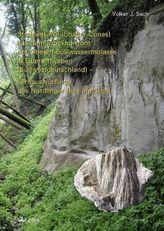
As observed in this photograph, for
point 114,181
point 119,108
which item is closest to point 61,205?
point 114,181

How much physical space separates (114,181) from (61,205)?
5.51ft

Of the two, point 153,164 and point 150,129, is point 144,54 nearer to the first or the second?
point 150,129

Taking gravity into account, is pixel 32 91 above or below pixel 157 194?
above

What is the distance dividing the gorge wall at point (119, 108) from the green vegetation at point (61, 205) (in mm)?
968

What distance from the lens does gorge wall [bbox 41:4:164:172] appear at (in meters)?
10.8

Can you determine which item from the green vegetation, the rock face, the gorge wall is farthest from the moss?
the rock face

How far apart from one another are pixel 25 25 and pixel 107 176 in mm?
21329

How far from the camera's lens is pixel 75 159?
13.1m

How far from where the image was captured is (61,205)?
31.1 ft

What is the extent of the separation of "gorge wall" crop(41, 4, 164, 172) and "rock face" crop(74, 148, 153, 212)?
211 centimetres

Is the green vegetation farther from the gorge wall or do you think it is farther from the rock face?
the gorge wall

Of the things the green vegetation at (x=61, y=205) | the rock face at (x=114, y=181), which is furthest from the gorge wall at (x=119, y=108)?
the rock face at (x=114, y=181)

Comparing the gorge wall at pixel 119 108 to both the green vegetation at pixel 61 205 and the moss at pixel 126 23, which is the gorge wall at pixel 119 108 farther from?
the green vegetation at pixel 61 205

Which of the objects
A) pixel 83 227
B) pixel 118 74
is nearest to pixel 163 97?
pixel 118 74
